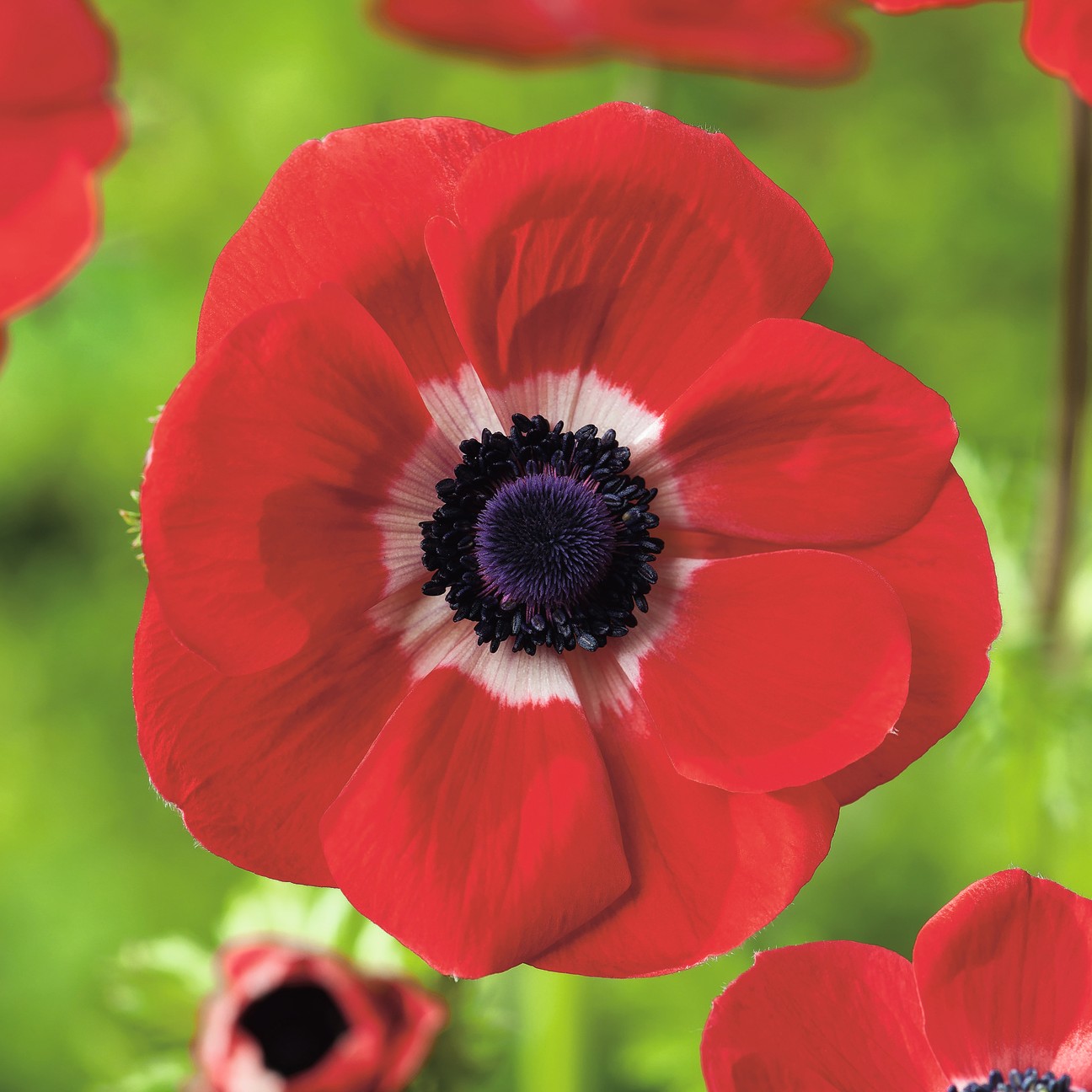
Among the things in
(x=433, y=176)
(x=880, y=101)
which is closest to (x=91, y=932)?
(x=433, y=176)

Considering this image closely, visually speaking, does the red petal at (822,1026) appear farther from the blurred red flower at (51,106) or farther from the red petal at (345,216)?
the blurred red flower at (51,106)

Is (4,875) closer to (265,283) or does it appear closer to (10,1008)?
(10,1008)

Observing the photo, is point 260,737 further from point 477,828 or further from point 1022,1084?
point 1022,1084

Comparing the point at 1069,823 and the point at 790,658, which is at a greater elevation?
the point at 1069,823

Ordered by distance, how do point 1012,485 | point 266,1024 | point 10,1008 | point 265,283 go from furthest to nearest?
point 10,1008
point 1012,485
point 266,1024
point 265,283

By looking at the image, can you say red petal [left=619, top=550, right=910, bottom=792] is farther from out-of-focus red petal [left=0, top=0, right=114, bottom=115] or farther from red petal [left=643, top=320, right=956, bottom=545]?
out-of-focus red petal [left=0, top=0, right=114, bottom=115]

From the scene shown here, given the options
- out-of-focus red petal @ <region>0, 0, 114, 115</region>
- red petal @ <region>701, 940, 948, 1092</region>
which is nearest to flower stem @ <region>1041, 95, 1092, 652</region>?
red petal @ <region>701, 940, 948, 1092</region>

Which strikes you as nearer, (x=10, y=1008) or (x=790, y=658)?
(x=790, y=658)

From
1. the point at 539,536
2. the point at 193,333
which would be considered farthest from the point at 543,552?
the point at 193,333
